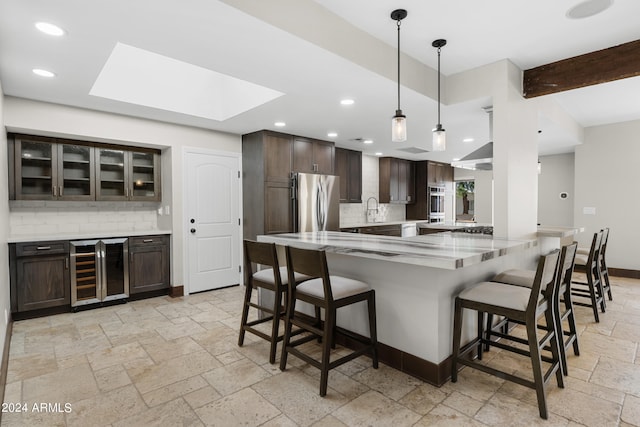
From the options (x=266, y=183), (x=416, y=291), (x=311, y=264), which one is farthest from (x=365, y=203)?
(x=311, y=264)

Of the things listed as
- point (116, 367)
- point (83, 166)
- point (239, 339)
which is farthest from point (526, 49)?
point (83, 166)

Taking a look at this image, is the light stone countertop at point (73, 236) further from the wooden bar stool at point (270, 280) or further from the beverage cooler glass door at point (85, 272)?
the wooden bar stool at point (270, 280)

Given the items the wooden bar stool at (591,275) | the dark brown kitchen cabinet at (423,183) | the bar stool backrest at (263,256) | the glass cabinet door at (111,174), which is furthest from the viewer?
the dark brown kitchen cabinet at (423,183)

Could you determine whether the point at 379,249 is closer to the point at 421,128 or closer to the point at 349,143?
the point at 421,128

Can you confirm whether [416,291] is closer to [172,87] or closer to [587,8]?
[587,8]

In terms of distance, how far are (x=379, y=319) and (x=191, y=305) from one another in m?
2.55

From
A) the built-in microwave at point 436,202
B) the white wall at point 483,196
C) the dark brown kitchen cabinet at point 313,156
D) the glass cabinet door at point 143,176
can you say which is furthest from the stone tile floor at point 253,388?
the built-in microwave at point 436,202

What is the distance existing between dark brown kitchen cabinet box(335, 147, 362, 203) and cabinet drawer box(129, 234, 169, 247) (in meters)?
3.01

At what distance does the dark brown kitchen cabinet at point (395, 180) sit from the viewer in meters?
7.33

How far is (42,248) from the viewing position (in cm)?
357

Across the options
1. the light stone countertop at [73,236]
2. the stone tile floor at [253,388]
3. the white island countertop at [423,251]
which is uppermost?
the white island countertop at [423,251]

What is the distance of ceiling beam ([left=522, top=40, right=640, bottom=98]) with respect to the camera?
283 cm

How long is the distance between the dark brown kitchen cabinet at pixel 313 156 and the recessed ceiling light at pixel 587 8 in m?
3.39

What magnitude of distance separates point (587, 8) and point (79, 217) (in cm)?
544
